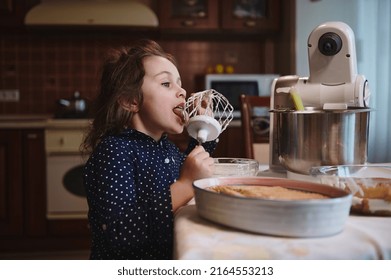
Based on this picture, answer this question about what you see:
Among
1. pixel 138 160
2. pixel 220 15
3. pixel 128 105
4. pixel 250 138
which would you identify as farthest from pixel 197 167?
pixel 220 15

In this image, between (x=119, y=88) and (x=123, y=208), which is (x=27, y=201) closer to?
(x=119, y=88)

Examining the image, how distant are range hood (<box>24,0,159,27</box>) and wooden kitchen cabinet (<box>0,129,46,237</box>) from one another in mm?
630

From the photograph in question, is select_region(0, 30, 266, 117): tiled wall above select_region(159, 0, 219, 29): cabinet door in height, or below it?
below

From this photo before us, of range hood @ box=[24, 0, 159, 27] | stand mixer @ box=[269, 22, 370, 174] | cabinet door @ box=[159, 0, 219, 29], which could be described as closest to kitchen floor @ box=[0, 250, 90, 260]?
range hood @ box=[24, 0, 159, 27]

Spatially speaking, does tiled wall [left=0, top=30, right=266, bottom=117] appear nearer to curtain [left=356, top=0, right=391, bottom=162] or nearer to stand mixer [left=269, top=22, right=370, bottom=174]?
curtain [left=356, top=0, right=391, bottom=162]

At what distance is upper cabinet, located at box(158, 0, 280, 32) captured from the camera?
2656 mm

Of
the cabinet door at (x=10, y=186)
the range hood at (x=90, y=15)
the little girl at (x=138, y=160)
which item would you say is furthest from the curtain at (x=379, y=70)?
the cabinet door at (x=10, y=186)

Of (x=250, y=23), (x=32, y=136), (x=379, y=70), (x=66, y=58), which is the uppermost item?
(x=250, y=23)

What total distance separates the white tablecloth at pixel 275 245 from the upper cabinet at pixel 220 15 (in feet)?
7.51

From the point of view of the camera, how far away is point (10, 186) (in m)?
2.32

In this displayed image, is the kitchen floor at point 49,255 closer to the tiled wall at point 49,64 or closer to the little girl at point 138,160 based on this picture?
the tiled wall at point 49,64

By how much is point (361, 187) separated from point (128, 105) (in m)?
0.53

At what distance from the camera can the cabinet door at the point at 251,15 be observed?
2.69 m

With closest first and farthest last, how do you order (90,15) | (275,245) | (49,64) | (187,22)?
(275,245) < (90,15) < (187,22) < (49,64)
